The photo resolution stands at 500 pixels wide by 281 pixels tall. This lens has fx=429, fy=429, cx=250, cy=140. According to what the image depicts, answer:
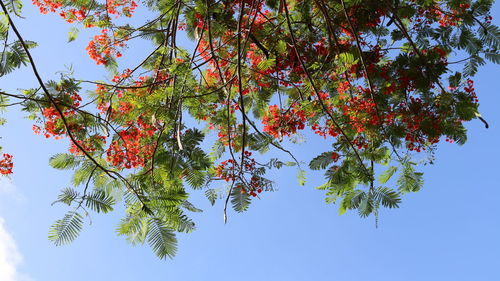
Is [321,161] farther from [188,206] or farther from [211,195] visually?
[188,206]

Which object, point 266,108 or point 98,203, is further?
point 266,108

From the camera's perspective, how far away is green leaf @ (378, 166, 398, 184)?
4590mm

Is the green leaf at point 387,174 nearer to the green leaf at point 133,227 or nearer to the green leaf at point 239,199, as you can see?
the green leaf at point 239,199

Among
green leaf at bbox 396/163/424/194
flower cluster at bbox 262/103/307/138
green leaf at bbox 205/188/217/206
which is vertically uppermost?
flower cluster at bbox 262/103/307/138

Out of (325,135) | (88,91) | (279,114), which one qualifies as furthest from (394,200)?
(88,91)

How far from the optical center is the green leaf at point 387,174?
15.1 ft

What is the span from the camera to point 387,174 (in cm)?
462

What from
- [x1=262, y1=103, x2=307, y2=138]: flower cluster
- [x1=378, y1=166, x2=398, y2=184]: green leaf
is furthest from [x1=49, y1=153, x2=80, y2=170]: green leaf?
[x1=378, y1=166, x2=398, y2=184]: green leaf

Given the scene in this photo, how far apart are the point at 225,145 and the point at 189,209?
4.38ft

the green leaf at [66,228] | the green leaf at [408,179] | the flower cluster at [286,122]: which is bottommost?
the green leaf at [66,228]

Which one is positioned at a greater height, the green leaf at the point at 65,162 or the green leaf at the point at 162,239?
the green leaf at the point at 65,162

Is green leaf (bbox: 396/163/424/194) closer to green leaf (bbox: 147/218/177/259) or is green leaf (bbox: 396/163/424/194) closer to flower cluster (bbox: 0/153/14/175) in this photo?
green leaf (bbox: 147/218/177/259)

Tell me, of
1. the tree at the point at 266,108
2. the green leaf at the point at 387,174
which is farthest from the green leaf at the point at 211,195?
the green leaf at the point at 387,174

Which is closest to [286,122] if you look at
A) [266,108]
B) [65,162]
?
[266,108]
